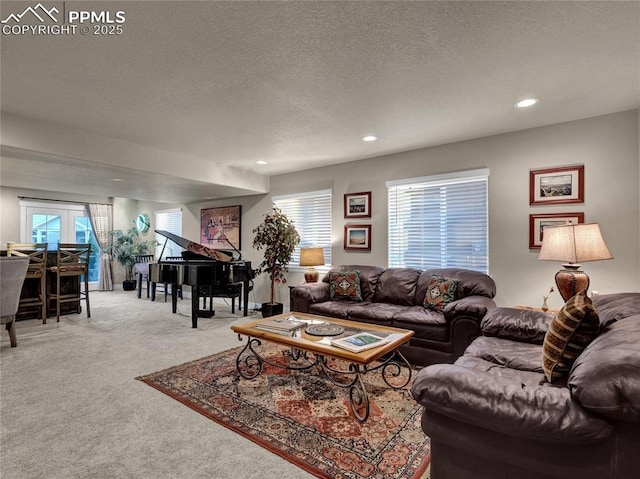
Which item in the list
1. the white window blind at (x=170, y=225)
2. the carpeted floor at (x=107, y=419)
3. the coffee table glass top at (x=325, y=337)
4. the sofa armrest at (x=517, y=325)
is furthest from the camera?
the white window blind at (x=170, y=225)

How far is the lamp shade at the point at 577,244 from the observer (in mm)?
2680

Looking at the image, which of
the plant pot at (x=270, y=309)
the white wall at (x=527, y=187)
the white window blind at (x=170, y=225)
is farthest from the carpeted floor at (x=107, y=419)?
the white window blind at (x=170, y=225)

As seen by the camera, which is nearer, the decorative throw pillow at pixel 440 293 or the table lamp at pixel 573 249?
the table lamp at pixel 573 249

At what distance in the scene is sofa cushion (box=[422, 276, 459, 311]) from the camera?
347 centimetres

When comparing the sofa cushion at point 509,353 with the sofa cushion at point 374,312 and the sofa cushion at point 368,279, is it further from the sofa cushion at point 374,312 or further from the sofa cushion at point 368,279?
the sofa cushion at point 368,279

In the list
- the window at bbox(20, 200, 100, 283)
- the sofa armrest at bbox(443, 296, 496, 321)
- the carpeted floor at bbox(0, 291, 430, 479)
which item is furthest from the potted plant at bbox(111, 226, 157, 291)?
the sofa armrest at bbox(443, 296, 496, 321)

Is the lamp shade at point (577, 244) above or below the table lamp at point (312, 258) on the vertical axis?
above

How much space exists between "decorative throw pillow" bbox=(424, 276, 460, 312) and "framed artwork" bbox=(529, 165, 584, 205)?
1244mm

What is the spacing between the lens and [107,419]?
2.23m

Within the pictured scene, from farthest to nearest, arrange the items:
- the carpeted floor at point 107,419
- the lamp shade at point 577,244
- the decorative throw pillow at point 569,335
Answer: the lamp shade at point 577,244, the carpeted floor at point 107,419, the decorative throw pillow at point 569,335

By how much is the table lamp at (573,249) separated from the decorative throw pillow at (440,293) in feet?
2.94

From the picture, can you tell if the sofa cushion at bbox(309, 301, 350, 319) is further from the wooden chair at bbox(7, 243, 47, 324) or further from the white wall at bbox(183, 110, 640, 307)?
the wooden chair at bbox(7, 243, 47, 324)

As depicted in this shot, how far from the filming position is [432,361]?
10.3 ft

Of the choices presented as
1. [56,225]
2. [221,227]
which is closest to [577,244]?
[221,227]
